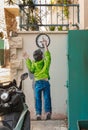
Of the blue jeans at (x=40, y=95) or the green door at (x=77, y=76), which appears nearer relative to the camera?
the green door at (x=77, y=76)

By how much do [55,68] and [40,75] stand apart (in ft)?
1.51

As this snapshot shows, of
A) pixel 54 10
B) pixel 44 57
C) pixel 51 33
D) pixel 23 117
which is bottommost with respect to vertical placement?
pixel 23 117

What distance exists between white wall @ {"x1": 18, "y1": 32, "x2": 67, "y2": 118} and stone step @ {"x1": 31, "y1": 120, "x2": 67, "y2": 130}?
297 millimetres

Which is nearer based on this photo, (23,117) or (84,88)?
(23,117)

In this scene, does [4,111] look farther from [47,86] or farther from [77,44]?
[47,86]

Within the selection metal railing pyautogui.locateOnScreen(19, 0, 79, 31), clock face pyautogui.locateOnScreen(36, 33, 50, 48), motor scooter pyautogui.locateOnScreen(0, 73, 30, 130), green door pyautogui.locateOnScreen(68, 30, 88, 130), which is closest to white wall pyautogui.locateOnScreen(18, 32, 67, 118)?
clock face pyautogui.locateOnScreen(36, 33, 50, 48)

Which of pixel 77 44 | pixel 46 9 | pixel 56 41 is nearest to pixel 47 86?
pixel 56 41

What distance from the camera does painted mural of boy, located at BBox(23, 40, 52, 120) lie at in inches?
331

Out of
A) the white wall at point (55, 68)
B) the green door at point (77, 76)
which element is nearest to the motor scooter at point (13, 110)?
the green door at point (77, 76)

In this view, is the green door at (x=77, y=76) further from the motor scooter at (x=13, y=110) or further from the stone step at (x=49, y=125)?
the motor scooter at (x=13, y=110)

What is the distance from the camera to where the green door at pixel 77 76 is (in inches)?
278

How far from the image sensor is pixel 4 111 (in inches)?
185

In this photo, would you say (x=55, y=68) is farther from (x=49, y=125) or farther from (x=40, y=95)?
(x=49, y=125)

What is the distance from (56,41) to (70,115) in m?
2.20
